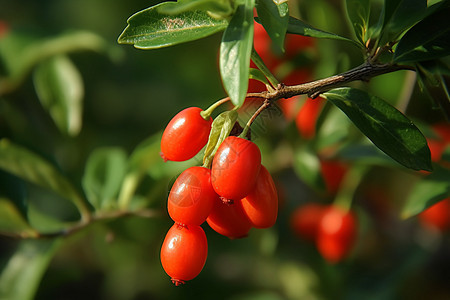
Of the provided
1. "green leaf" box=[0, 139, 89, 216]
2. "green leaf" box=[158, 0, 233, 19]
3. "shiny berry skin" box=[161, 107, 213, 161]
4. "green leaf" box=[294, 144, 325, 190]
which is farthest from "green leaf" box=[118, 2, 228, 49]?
A: "green leaf" box=[294, 144, 325, 190]

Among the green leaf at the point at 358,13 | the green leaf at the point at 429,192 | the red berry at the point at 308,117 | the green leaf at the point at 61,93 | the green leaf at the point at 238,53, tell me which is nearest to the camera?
the green leaf at the point at 238,53

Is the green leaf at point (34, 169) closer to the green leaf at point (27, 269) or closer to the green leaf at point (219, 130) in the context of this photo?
the green leaf at point (27, 269)

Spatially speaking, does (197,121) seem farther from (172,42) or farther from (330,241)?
(330,241)

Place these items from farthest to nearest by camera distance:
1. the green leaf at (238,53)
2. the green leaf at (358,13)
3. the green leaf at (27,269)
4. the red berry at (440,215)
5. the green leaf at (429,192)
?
the red berry at (440,215), the green leaf at (27,269), the green leaf at (429,192), the green leaf at (358,13), the green leaf at (238,53)

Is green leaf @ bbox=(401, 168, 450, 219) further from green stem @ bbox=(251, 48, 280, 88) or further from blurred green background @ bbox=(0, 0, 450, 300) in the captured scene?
blurred green background @ bbox=(0, 0, 450, 300)

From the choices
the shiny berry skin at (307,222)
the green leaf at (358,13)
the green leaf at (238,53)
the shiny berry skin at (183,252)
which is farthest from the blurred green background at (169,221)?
the green leaf at (238,53)

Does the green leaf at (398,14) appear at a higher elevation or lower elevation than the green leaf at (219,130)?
higher

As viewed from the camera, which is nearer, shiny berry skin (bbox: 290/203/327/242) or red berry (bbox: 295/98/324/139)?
red berry (bbox: 295/98/324/139)

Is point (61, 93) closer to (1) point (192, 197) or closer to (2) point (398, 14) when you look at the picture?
(1) point (192, 197)
